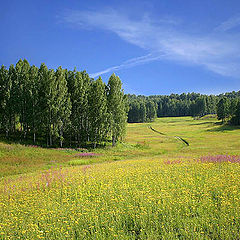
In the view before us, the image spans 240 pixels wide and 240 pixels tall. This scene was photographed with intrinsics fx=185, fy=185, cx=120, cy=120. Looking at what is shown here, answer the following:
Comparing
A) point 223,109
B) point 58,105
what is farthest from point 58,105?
point 223,109

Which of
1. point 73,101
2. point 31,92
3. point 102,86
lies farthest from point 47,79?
point 102,86

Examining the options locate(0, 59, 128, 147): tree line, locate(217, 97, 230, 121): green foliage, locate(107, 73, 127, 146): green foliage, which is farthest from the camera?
locate(217, 97, 230, 121): green foliage

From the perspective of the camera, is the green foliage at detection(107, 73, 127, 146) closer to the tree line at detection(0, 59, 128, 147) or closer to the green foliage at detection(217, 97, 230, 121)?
the tree line at detection(0, 59, 128, 147)

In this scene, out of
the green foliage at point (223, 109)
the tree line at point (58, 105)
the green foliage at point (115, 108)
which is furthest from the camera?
the green foliage at point (223, 109)

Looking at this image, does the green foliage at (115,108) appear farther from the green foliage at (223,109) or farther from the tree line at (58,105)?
the green foliage at (223,109)

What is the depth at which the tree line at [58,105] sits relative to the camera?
38.5m

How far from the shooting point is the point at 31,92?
38375 mm

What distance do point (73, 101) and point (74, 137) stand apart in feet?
32.2

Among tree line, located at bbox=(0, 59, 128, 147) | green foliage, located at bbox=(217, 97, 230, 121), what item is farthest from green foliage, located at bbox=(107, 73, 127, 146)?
green foliage, located at bbox=(217, 97, 230, 121)

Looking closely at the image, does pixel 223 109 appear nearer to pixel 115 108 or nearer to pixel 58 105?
pixel 115 108

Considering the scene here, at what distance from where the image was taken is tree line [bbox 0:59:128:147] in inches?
1516

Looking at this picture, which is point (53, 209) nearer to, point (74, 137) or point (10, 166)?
point (10, 166)

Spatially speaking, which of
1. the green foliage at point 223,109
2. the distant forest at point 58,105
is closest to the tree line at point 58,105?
the distant forest at point 58,105

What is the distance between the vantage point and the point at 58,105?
128 feet
